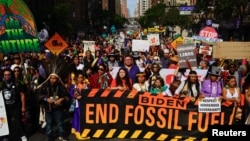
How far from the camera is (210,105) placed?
8.67m

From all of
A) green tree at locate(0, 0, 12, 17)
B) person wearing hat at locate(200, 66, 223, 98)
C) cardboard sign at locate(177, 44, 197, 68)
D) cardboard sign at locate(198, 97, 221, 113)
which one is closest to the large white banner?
cardboard sign at locate(198, 97, 221, 113)

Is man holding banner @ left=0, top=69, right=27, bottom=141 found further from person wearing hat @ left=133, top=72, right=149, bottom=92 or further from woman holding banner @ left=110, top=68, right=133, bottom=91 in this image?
person wearing hat @ left=133, top=72, right=149, bottom=92

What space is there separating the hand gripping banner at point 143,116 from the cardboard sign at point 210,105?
75 mm

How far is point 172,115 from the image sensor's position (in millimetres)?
8828

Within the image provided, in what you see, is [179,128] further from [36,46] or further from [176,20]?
[176,20]

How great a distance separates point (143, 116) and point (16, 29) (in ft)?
26.2

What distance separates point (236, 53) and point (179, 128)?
3811 mm

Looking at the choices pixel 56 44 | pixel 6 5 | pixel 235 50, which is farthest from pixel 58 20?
pixel 235 50

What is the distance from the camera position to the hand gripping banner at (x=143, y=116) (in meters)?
8.75

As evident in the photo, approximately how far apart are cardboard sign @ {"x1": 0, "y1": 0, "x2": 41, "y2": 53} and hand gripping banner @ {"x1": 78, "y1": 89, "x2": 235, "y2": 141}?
21.2 feet

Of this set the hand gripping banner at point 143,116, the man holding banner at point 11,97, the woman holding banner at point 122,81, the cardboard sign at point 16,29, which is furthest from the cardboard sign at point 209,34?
the man holding banner at point 11,97

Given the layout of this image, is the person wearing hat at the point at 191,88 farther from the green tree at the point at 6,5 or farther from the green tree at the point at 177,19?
the green tree at the point at 177,19

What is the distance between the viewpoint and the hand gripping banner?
8.75 meters

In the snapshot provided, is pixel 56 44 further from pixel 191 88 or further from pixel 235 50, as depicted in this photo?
pixel 191 88
